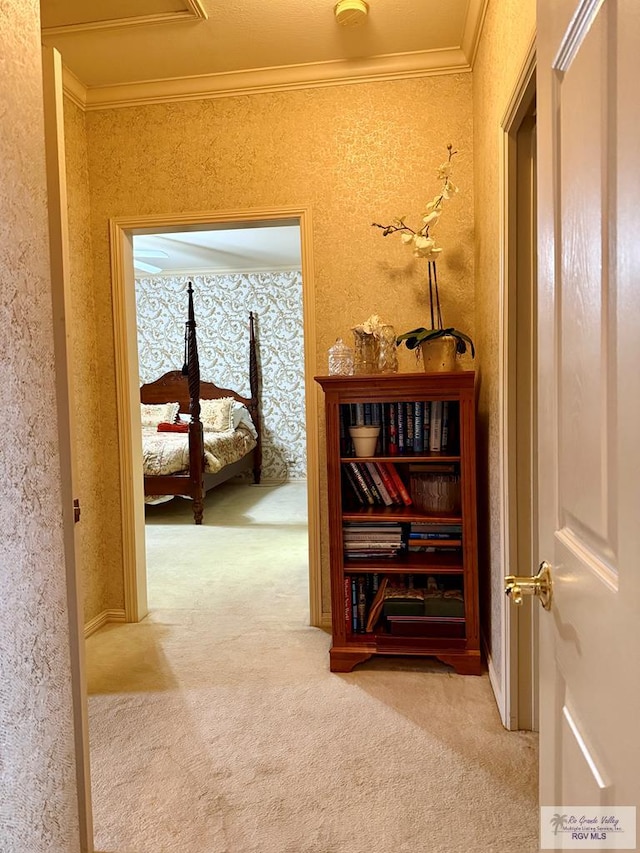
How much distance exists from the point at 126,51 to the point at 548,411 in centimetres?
260

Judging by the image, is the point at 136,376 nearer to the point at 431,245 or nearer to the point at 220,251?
the point at 431,245

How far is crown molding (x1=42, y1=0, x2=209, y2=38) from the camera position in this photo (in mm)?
2203

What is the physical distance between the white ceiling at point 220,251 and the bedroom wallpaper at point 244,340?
0.15m

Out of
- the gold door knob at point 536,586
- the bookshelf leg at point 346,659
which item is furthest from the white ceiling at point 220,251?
the gold door knob at point 536,586

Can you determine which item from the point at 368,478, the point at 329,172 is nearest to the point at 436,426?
the point at 368,478

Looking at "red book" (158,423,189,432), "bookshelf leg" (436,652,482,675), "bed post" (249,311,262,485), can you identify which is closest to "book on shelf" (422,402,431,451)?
"bookshelf leg" (436,652,482,675)

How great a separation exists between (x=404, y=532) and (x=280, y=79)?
2.22 metres

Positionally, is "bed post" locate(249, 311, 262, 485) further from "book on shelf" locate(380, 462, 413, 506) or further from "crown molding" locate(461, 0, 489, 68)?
"crown molding" locate(461, 0, 489, 68)

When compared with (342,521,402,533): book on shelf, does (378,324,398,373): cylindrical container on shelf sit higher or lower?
higher

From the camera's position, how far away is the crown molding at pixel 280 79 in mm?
2527

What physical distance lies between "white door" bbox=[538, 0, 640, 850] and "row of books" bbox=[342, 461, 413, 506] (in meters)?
1.56

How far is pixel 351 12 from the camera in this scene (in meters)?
2.16

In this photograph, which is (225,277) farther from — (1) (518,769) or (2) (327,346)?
(1) (518,769)

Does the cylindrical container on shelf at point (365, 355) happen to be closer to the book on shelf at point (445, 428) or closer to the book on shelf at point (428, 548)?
the book on shelf at point (445, 428)
